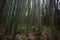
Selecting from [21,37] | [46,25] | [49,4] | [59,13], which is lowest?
[21,37]

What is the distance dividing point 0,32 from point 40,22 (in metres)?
0.59

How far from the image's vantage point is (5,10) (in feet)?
7.03

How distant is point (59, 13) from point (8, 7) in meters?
0.74

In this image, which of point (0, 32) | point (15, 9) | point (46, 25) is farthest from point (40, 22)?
point (0, 32)

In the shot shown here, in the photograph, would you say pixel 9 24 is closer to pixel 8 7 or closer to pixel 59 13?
pixel 8 7

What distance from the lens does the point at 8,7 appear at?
2150mm

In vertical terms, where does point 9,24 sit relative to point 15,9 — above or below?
below

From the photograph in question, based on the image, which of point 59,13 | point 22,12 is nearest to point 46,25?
point 59,13

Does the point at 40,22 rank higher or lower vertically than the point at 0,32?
higher

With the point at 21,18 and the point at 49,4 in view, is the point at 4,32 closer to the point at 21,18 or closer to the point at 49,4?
the point at 21,18

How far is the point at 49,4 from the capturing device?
215 cm

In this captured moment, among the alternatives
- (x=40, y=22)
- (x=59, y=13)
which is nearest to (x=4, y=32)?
(x=40, y=22)

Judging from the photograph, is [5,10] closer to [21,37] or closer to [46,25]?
[21,37]

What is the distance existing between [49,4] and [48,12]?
119 millimetres
